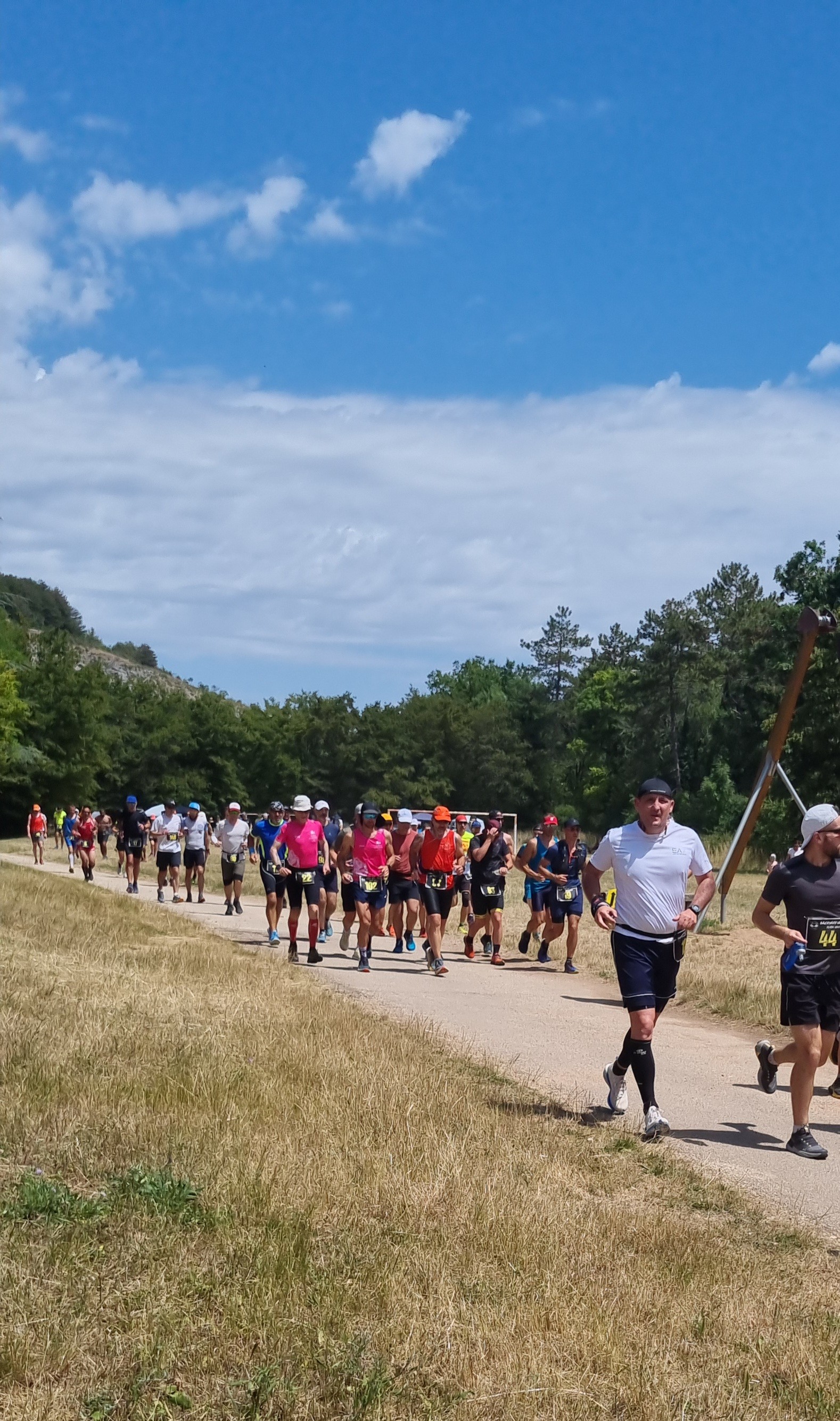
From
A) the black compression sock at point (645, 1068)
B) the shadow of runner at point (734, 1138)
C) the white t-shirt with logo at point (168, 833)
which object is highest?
the white t-shirt with logo at point (168, 833)

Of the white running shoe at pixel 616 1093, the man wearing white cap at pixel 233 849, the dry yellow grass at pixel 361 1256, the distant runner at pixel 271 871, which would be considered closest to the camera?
the dry yellow grass at pixel 361 1256

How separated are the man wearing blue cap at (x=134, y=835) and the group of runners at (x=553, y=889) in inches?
1.6

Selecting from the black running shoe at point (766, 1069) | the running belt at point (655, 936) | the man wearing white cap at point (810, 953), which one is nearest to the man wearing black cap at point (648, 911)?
the running belt at point (655, 936)

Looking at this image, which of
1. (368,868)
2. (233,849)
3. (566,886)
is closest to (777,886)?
(368,868)

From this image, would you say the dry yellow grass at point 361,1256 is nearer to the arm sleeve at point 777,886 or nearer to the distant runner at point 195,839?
the arm sleeve at point 777,886

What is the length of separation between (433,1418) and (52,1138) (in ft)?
10.1

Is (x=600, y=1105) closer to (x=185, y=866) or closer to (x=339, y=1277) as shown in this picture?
(x=339, y=1277)

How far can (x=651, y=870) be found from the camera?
28.0 feet

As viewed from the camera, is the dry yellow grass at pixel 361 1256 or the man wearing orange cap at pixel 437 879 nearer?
the dry yellow grass at pixel 361 1256

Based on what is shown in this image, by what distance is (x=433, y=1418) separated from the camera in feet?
13.6

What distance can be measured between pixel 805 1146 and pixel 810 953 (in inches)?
40.6

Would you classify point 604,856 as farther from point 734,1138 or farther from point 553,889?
point 553,889

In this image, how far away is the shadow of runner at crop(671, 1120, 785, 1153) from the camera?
8414 millimetres

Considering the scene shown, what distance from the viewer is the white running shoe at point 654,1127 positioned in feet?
27.1
